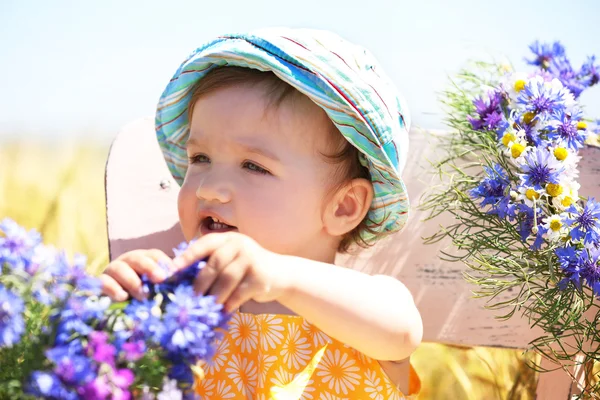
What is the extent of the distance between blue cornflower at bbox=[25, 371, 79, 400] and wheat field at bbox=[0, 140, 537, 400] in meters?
1.66

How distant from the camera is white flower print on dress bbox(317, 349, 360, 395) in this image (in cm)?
131

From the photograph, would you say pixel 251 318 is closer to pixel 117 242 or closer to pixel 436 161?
pixel 117 242

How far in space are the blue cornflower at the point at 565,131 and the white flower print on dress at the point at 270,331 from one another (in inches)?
32.5

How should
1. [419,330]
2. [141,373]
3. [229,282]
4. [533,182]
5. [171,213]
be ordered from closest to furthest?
[141,373] < [229,282] < [419,330] < [533,182] < [171,213]

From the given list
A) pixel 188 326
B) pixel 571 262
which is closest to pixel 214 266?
pixel 188 326

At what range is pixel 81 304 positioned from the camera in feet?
2.16

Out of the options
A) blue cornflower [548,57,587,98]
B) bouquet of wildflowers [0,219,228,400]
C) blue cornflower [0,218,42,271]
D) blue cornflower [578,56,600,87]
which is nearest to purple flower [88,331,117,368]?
bouquet of wildflowers [0,219,228,400]

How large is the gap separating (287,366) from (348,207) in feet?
1.22

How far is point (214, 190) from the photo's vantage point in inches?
49.6

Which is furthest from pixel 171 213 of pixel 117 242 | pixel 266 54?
pixel 266 54

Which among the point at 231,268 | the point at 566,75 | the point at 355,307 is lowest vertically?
the point at 231,268

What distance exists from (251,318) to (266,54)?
535 mm

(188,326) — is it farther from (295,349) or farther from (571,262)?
(571,262)

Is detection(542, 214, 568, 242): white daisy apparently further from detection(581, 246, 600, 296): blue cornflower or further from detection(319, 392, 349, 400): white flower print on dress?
detection(319, 392, 349, 400): white flower print on dress
